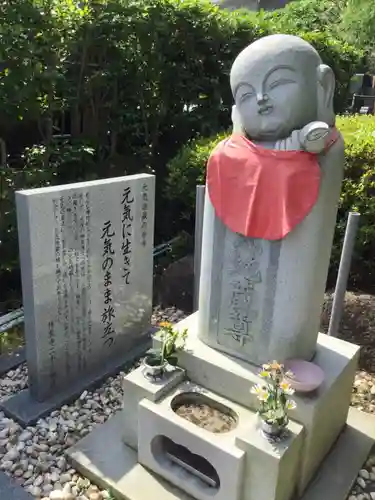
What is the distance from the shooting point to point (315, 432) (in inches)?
105

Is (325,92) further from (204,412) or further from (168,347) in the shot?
(204,412)

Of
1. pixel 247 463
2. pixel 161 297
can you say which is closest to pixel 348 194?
pixel 161 297

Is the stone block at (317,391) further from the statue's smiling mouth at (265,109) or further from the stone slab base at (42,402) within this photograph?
the statue's smiling mouth at (265,109)

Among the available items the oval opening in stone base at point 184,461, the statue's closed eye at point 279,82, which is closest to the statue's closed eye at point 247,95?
the statue's closed eye at point 279,82

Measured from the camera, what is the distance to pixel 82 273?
3592 millimetres

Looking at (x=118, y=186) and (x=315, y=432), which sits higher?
(x=118, y=186)

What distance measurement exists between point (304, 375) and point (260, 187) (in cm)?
107

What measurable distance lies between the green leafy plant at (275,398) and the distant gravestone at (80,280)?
1657mm

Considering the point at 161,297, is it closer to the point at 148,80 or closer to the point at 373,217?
the point at 373,217

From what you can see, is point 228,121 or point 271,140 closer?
point 271,140

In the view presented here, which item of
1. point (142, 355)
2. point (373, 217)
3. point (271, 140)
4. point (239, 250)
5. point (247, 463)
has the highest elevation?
point (271, 140)

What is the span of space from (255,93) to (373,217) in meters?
2.67

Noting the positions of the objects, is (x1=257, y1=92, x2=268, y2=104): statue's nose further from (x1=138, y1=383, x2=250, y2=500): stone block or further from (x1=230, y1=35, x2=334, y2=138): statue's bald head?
(x1=138, y1=383, x2=250, y2=500): stone block

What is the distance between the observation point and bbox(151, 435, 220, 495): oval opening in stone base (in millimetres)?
2671
